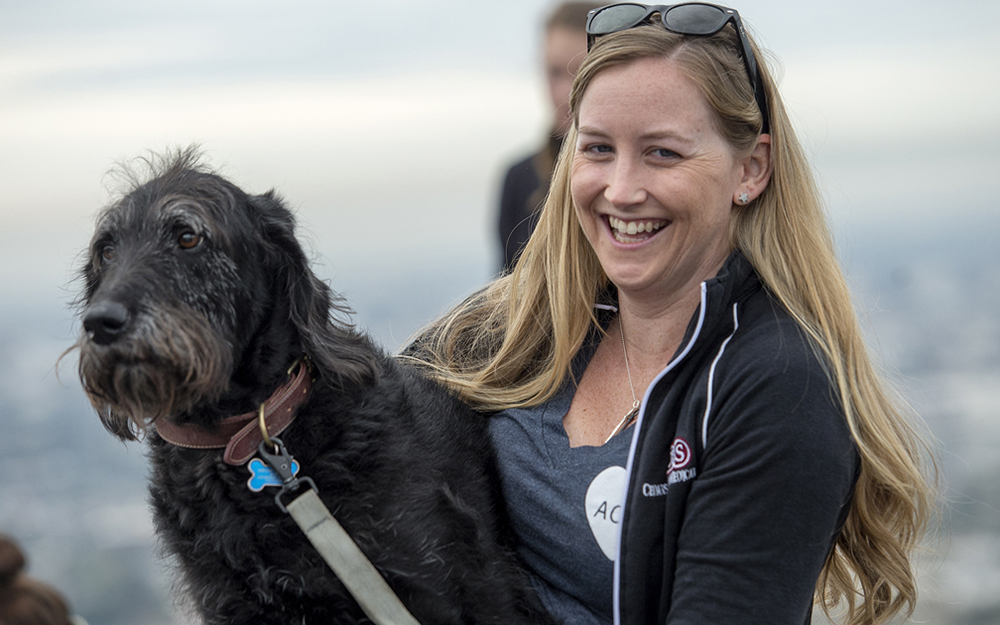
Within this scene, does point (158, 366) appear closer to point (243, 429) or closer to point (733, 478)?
point (243, 429)

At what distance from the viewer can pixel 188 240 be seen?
2.17 m

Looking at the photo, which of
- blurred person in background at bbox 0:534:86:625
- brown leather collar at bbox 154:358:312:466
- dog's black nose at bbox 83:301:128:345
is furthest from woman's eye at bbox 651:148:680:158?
blurred person in background at bbox 0:534:86:625

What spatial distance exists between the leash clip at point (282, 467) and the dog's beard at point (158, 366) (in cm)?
19

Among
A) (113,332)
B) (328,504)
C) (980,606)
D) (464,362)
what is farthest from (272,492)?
(980,606)

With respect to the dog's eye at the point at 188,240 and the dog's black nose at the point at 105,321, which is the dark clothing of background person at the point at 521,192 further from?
the dog's black nose at the point at 105,321

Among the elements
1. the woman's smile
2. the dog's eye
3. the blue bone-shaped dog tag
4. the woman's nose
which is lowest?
the woman's smile

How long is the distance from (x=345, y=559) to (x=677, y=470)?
0.85 m

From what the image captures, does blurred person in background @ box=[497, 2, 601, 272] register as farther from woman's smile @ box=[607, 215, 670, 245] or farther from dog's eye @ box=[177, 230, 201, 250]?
dog's eye @ box=[177, 230, 201, 250]

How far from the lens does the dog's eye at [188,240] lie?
7.11 ft

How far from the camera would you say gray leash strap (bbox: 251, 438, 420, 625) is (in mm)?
2033

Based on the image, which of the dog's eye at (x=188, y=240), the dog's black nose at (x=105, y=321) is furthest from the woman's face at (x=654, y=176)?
the dog's black nose at (x=105, y=321)

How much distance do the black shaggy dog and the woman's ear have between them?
1.16 m

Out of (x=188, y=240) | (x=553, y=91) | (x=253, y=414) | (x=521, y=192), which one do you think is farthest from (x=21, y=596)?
(x=553, y=91)

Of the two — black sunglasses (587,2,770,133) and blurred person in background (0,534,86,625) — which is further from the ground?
black sunglasses (587,2,770,133)
